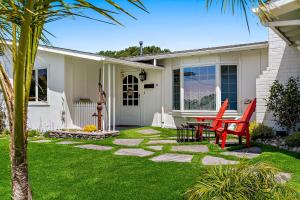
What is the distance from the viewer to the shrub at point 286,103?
917cm

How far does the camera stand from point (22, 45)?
1612 mm

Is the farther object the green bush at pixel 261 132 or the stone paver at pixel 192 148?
the green bush at pixel 261 132

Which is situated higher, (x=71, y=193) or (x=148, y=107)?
(x=148, y=107)

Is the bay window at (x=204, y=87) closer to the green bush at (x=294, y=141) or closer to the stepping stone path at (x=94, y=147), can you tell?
the green bush at (x=294, y=141)

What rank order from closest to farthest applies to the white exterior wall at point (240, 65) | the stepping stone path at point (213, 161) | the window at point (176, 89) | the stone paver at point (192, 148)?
the stepping stone path at point (213, 161) → the stone paver at point (192, 148) → the white exterior wall at point (240, 65) → the window at point (176, 89)

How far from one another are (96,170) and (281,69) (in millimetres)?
6988

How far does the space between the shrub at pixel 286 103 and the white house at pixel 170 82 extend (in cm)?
68

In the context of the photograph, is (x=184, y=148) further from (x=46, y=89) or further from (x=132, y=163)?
(x=46, y=89)

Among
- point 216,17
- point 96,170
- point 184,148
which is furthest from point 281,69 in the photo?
point 216,17

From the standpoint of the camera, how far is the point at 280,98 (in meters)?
9.52

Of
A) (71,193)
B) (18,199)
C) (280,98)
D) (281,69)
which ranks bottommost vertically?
(71,193)

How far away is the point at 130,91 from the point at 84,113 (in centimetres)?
320

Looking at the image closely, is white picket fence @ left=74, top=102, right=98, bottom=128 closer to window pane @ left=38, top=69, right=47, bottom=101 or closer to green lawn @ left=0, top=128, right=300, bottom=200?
window pane @ left=38, top=69, right=47, bottom=101

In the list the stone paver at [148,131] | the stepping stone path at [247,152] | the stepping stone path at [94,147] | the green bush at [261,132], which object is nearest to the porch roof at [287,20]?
the green bush at [261,132]
